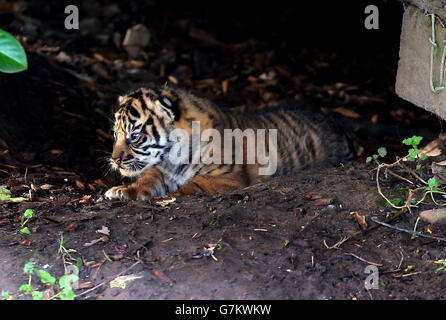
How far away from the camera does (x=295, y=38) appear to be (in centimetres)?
962

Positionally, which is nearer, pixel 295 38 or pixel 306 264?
pixel 306 264

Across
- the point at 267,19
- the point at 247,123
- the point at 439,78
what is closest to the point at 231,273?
the point at 439,78

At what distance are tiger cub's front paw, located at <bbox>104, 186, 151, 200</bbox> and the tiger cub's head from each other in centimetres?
30

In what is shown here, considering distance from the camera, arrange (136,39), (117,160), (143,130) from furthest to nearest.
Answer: (136,39) → (143,130) → (117,160)

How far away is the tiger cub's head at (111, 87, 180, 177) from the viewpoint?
541 cm

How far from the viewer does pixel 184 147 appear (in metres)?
5.53

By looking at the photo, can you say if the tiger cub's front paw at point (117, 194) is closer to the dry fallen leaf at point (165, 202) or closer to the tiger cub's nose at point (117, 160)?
the tiger cub's nose at point (117, 160)

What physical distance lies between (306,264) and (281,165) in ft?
8.17

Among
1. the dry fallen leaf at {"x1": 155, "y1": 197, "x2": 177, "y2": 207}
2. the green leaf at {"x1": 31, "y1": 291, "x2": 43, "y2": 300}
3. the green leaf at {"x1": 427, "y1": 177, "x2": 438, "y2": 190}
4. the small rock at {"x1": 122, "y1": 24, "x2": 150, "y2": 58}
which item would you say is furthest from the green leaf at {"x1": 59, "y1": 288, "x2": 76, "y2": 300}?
the small rock at {"x1": 122, "y1": 24, "x2": 150, "y2": 58}

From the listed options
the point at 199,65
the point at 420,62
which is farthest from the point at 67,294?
the point at 199,65

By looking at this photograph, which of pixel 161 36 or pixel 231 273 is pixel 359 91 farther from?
pixel 231 273

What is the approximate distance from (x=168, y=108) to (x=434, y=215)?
102 inches

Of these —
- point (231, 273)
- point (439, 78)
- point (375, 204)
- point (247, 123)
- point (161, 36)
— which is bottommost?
point (231, 273)

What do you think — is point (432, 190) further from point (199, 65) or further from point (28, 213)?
point (199, 65)
